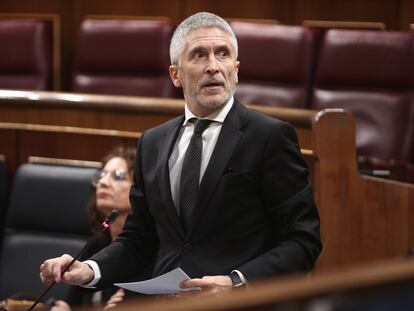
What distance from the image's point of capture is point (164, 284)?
60cm

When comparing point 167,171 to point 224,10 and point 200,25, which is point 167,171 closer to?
point 200,25

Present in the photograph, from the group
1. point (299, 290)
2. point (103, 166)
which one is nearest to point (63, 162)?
point (103, 166)

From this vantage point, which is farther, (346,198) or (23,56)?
(23,56)

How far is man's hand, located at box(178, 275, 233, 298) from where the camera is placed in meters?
0.57

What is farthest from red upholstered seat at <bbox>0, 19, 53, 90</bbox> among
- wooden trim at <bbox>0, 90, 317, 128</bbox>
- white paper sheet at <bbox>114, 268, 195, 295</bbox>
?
white paper sheet at <bbox>114, 268, 195, 295</bbox>

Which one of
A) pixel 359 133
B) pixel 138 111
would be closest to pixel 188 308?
pixel 138 111

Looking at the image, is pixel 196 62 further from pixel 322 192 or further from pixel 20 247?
pixel 20 247

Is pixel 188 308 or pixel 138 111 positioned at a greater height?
pixel 188 308

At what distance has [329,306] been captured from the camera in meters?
0.29

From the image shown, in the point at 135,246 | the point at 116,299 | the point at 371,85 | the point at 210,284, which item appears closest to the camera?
the point at 210,284

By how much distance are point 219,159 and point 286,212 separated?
7cm

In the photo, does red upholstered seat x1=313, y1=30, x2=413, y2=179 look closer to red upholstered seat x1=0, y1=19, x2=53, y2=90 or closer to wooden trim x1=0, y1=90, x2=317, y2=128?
wooden trim x1=0, y1=90, x2=317, y2=128

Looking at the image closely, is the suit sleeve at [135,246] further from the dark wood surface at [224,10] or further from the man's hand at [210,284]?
the dark wood surface at [224,10]

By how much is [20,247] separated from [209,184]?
23.1 inches
